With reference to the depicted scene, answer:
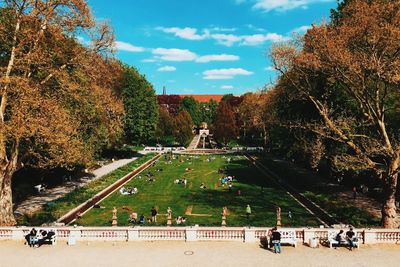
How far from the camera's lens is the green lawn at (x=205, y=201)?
3128cm

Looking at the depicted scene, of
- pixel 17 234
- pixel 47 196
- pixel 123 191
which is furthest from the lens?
pixel 123 191

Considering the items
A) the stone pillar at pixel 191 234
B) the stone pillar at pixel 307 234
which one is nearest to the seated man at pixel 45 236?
the stone pillar at pixel 191 234

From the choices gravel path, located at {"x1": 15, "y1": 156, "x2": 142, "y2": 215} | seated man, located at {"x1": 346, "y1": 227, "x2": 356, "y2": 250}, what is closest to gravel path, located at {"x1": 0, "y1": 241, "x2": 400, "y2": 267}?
seated man, located at {"x1": 346, "y1": 227, "x2": 356, "y2": 250}

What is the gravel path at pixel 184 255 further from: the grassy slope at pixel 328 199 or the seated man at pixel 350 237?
the grassy slope at pixel 328 199

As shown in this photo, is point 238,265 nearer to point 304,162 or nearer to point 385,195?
point 385,195

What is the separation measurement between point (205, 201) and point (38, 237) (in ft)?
67.4

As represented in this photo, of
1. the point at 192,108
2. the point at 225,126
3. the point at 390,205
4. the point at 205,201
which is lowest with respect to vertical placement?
the point at 205,201

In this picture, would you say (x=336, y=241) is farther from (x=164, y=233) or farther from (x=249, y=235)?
(x=164, y=233)

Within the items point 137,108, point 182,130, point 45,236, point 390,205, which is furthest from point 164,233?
point 182,130

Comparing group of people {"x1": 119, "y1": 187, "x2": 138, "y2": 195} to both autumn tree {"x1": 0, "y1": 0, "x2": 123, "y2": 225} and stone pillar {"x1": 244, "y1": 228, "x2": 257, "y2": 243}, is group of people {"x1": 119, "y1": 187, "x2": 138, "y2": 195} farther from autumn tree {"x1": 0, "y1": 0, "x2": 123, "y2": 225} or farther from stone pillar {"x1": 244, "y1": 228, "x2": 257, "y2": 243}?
stone pillar {"x1": 244, "y1": 228, "x2": 257, "y2": 243}

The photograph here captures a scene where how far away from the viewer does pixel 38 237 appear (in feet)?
70.8

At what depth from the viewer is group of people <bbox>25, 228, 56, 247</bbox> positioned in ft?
70.4

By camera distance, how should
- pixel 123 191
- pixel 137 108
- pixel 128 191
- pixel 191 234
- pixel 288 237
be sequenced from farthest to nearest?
1. pixel 137 108
2. pixel 123 191
3. pixel 128 191
4. pixel 191 234
5. pixel 288 237

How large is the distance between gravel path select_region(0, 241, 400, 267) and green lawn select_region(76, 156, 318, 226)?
27.3 ft
